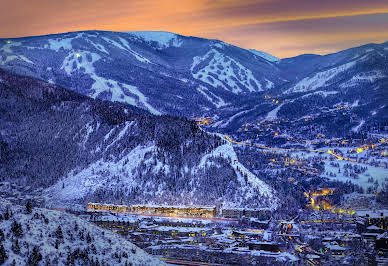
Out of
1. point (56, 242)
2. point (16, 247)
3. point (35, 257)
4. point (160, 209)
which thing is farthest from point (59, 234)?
point (160, 209)

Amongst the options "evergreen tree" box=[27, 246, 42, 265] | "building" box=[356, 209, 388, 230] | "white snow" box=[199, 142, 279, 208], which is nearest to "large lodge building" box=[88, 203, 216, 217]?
"white snow" box=[199, 142, 279, 208]

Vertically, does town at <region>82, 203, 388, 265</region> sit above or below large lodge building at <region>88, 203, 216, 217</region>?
below

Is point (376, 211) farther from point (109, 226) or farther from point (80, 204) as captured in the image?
point (80, 204)

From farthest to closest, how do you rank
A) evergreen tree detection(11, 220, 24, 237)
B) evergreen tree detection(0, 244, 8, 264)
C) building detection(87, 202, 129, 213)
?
building detection(87, 202, 129, 213), evergreen tree detection(11, 220, 24, 237), evergreen tree detection(0, 244, 8, 264)

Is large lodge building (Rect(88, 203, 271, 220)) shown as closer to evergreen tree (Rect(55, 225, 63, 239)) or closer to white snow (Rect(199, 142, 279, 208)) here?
white snow (Rect(199, 142, 279, 208))

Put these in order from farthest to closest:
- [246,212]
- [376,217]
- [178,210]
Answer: [178,210]
[246,212]
[376,217]

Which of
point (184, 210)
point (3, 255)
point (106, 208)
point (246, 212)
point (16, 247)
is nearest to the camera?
point (3, 255)

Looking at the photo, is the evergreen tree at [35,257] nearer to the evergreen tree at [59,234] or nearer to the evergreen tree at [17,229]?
the evergreen tree at [17,229]

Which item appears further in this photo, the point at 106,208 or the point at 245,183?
the point at 245,183

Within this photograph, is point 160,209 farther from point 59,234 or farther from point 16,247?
point 16,247
